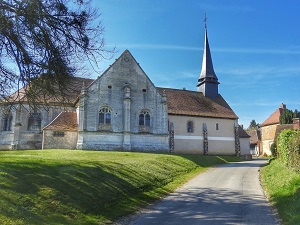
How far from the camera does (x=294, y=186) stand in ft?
42.7

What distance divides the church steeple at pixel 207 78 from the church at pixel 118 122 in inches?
267

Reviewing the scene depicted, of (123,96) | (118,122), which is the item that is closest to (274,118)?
(123,96)

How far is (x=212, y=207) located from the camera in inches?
478

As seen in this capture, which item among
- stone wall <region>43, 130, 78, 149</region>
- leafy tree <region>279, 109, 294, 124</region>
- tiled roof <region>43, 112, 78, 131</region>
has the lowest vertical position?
stone wall <region>43, 130, 78, 149</region>

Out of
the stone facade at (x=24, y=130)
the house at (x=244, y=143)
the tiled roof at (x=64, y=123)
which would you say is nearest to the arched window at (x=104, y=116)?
the tiled roof at (x=64, y=123)

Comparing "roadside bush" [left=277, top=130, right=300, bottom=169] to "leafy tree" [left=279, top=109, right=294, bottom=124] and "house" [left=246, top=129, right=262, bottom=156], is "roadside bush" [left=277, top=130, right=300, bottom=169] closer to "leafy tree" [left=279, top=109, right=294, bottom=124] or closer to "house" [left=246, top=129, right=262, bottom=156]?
"leafy tree" [left=279, top=109, right=294, bottom=124]

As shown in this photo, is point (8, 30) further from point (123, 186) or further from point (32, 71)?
point (123, 186)

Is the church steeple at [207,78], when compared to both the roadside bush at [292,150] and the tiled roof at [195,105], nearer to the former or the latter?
the tiled roof at [195,105]

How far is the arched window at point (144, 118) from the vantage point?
34906 mm

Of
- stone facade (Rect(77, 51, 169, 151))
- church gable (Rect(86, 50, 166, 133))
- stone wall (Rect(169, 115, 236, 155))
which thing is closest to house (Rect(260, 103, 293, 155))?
stone wall (Rect(169, 115, 236, 155))

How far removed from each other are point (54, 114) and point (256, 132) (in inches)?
1976

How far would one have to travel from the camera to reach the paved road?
10019 millimetres

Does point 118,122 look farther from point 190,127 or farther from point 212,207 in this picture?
point 212,207

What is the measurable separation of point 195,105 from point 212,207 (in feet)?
101
